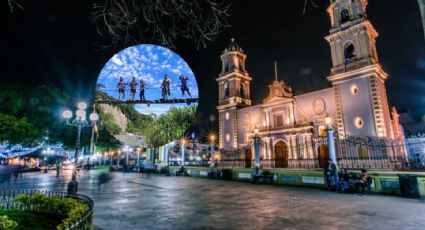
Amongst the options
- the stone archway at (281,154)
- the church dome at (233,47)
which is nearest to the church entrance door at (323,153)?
the stone archway at (281,154)

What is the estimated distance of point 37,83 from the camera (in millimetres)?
22156

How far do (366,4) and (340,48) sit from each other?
567 cm

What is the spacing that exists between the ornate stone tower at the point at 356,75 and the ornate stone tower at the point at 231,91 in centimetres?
1542

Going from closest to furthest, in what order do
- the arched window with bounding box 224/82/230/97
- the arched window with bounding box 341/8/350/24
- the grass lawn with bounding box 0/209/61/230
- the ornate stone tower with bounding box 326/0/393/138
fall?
1. the grass lawn with bounding box 0/209/61/230
2. the ornate stone tower with bounding box 326/0/393/138
3. the arched window with bounding box 341/8/350/24
4. the arched window with bounding box 224/82/230/97

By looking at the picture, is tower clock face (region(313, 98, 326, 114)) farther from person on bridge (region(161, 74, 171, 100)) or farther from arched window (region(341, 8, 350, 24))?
person on bridge (region(161, 74, 171, 100))

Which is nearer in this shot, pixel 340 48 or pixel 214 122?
pixel 340 48

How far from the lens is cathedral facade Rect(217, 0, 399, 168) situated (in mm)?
23266

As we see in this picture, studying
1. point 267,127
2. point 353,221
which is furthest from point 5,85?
point 267,127

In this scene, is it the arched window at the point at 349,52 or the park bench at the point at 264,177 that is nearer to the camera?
the park bench at the point at 264,177

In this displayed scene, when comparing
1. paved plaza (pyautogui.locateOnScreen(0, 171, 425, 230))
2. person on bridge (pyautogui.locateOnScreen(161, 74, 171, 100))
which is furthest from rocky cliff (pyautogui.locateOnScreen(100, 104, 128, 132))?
paved plaza (pyautogui.locateOnScreen(0, 171, 425, 230))

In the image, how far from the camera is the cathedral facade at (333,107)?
23.3 metres

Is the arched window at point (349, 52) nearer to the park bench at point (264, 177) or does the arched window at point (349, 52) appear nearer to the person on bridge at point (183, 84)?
the park bench at point (264, 177)

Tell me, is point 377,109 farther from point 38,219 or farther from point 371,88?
point 38,219

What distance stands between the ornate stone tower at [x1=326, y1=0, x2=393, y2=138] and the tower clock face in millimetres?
2804
